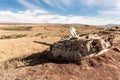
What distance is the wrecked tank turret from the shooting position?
8.78 meters

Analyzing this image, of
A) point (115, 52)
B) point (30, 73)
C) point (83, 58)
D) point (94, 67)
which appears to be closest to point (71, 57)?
point (83, 58)

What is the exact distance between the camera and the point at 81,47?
884 centimetres

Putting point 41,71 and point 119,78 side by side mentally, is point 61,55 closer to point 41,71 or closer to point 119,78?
point 41,71

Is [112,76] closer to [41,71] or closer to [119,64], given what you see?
[119,64]

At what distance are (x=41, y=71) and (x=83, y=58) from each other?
6.48 feet

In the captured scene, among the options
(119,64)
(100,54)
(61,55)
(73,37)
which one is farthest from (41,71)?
(119,64)

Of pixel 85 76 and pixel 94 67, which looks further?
pixel 94 67

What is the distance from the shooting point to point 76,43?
9.08 metres

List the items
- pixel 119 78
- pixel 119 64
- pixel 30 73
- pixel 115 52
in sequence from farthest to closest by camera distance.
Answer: pixel 115 52 → pixel 119 64 → pixel 30 73 → pixel 119 78

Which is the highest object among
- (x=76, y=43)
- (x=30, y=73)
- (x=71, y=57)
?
(x=76, y=43)

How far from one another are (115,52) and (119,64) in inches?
58.7

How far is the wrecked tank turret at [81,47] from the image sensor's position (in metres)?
8.78

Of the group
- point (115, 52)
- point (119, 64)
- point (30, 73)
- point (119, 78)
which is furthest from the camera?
point (115, 52)

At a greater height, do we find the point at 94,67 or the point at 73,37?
the point at 73,37
